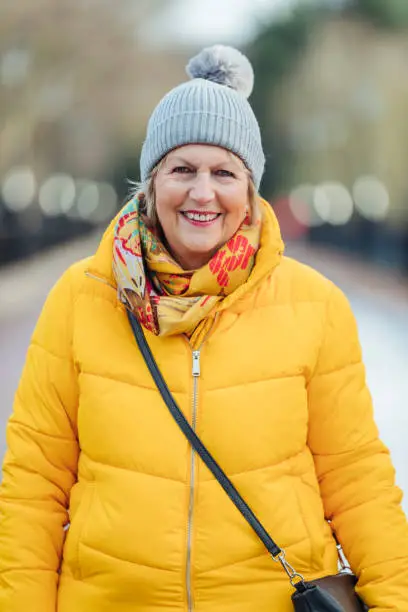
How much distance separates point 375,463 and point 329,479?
0.38 ft

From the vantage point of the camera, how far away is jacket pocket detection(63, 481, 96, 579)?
1870 mm

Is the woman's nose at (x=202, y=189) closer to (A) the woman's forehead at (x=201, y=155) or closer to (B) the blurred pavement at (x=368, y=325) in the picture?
(A) the woman's forehead at (x=201, y=155)

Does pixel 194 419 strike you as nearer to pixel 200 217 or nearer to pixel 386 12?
pixel 200 217

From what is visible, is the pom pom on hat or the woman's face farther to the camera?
the pom pom on hat

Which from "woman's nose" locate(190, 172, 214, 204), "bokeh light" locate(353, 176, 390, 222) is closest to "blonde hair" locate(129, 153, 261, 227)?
"woman's nose" locate(190, 172, 214, 204)

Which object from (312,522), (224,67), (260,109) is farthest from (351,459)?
(260,109)

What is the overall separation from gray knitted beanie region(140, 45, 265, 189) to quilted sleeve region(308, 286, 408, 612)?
1.41ft

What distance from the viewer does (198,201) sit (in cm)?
192

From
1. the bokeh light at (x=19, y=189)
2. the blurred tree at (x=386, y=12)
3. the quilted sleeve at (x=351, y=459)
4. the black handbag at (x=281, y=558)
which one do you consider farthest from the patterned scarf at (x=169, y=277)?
the blurred tree at (x=386, y=12)

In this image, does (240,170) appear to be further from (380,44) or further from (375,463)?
(380,44)

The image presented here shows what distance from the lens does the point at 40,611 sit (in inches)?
74.2

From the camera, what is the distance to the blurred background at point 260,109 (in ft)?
70.1

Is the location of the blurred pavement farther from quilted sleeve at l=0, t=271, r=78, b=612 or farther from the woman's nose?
the woman's nose

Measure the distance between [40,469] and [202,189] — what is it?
0.74 m
